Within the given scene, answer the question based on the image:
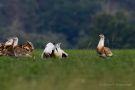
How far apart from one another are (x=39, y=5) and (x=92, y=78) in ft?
276

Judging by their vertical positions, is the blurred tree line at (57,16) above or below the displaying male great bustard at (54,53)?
above

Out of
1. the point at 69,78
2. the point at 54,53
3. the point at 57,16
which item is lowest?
the point at 69,78

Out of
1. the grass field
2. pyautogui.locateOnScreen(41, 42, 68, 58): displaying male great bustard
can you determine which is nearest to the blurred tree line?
pyautogui.locateOnScreen(41, 42, 68, 58): displaying male great bustard

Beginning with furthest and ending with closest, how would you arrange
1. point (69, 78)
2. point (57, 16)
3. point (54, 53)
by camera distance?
1. point (57, 16)
2. point (54, 53)
3. point (69, 78)

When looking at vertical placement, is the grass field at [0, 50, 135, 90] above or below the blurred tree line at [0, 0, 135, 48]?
below

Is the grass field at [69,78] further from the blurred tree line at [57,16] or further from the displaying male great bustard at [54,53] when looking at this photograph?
the blurred tree line at [57,16]

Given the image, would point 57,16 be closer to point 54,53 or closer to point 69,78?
point 54,53

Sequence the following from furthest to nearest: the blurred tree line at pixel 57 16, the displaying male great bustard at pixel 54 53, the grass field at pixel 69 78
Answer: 1. the blurred tree line at pixel 57 16
2. the displaying male great bustard at pixel 54 53
3. the grass field at pixel 69 78

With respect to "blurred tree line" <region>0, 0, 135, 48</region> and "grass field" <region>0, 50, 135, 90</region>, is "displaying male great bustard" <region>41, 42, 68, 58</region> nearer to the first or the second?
"grass field" <region>0, 50, 135, 90</region>

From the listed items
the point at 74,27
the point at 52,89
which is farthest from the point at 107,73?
the point at 74,27

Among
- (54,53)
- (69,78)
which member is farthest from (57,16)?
(69,78)

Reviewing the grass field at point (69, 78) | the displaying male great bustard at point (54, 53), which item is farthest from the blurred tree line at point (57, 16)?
the grass field at point (69, 78)

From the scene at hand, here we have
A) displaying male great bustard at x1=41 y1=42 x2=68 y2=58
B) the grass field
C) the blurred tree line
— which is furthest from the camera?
the blurred tree line

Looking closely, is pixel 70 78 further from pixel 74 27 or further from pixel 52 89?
pixel 74 27
